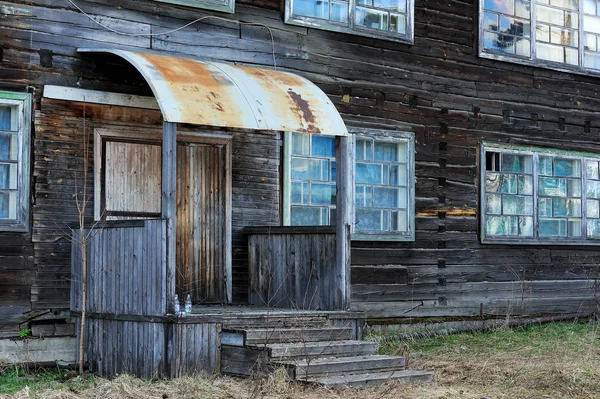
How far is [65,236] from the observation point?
10.3 meters

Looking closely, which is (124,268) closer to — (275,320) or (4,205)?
(4,205)

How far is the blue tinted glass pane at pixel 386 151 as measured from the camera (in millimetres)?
13008

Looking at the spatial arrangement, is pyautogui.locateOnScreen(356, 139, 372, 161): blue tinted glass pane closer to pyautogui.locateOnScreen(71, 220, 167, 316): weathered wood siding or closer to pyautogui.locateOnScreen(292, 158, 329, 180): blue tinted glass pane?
pyautogui.locateOnScreen(292, 158, 329, 180): blue tinted glass pane

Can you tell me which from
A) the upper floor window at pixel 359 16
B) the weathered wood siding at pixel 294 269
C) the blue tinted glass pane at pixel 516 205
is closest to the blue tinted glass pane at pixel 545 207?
the blue tinted glass pane at pixel 516 205

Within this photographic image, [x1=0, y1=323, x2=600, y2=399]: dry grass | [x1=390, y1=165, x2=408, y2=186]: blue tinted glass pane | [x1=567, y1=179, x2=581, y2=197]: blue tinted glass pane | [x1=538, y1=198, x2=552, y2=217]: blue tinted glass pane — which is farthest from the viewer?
[x1=567, y1=179, x2=581, y2=197]: blue tinted glass pane

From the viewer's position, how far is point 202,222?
11.4m

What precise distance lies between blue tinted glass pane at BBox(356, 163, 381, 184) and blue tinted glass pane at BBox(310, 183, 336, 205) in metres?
0.56

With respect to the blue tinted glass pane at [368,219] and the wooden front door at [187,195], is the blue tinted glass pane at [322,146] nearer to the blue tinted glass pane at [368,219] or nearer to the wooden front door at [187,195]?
the blue tinted glass pane at [368,219]

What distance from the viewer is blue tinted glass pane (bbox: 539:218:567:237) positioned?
14.8 metres

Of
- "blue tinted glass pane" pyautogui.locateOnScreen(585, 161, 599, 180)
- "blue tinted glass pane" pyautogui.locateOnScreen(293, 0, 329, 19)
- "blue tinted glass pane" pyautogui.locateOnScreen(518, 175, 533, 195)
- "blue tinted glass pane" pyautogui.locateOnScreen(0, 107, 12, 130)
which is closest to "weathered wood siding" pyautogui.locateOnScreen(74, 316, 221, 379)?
"blue tinted glass pane" pyautogui.locateOnScreen(0, 107, 12, 130)

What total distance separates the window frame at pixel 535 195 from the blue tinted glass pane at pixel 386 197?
1518mm

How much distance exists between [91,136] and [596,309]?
8.67 m

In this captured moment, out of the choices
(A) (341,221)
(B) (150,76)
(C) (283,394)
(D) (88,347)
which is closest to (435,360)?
(A) (341,221)

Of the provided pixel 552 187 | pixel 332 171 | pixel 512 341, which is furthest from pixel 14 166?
pixel 552 187
